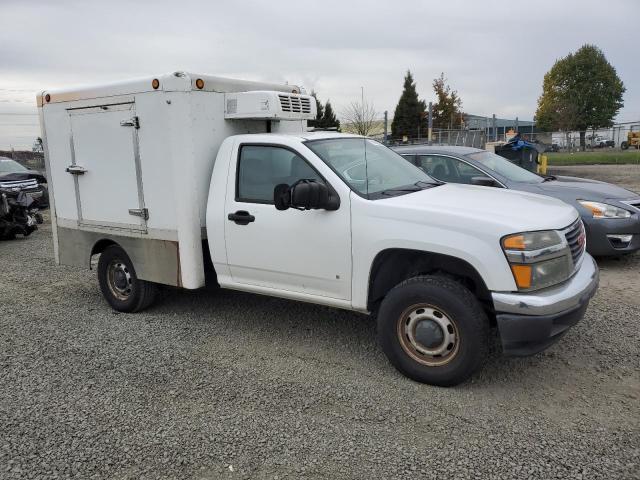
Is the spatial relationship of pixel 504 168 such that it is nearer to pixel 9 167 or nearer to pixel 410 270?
pixel 410 270

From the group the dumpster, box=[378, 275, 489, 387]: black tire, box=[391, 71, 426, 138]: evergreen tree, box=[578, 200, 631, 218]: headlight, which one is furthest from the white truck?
box=[391, 71, 426, 138]: evergreen tree

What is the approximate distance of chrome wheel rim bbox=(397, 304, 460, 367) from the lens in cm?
385

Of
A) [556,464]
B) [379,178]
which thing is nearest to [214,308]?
[379,178]

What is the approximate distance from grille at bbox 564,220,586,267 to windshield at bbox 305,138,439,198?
1.25 m

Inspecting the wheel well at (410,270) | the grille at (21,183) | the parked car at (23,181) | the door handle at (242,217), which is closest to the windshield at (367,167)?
the wheel well at (410,270)

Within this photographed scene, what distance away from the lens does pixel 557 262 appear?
147 inches

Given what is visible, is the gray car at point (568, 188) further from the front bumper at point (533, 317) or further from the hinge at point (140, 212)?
the hinge at point (140, 212)

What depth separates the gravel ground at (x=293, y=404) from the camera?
3113 millimetres

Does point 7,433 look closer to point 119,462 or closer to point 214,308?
point 119,462

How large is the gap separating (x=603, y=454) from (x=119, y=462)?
9.28 ft

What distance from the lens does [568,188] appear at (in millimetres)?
7090

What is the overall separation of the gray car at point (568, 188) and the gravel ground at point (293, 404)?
1257mm

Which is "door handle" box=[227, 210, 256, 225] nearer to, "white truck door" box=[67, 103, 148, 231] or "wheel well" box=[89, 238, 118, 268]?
"white truck door" box=[67, 103, 148, 231]

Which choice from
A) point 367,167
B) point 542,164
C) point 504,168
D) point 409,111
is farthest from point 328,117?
point 367,167
